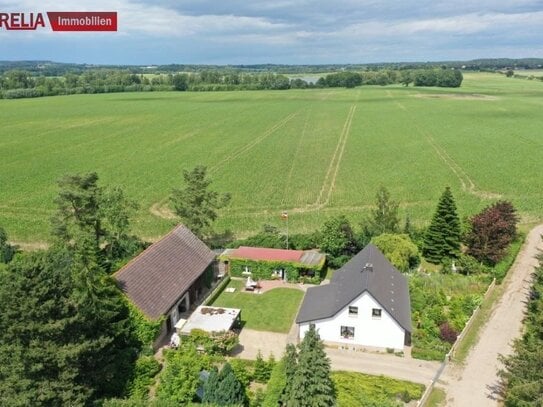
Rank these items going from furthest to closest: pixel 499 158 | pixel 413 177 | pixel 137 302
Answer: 1. pixel 499 158
2. pixel 413 177
3. pixel 137 302

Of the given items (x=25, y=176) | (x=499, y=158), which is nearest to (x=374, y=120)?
(x=499, y=158)

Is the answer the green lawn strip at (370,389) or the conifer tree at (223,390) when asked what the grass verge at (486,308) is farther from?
the conifer tree at (223,390)

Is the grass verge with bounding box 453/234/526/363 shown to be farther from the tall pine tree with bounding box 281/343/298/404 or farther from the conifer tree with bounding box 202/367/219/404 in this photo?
the conifer tree with bounding box 202/367/219/404

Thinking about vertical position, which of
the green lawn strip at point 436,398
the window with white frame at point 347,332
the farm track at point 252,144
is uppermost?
the farm track at point 252,144

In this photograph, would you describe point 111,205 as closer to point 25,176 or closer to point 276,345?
point 276,345

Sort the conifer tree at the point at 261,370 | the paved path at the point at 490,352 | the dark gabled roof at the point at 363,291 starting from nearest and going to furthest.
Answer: the paved path at the point at 490,352
the conifer tree at the point at 261,370
the dark gabled roof at the point at 363,291

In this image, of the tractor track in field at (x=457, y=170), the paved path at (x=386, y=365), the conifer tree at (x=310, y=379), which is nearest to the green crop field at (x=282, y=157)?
the tractor track in field at (x=457, y=170)

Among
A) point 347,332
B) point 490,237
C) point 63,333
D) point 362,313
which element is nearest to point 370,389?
point 347,332
